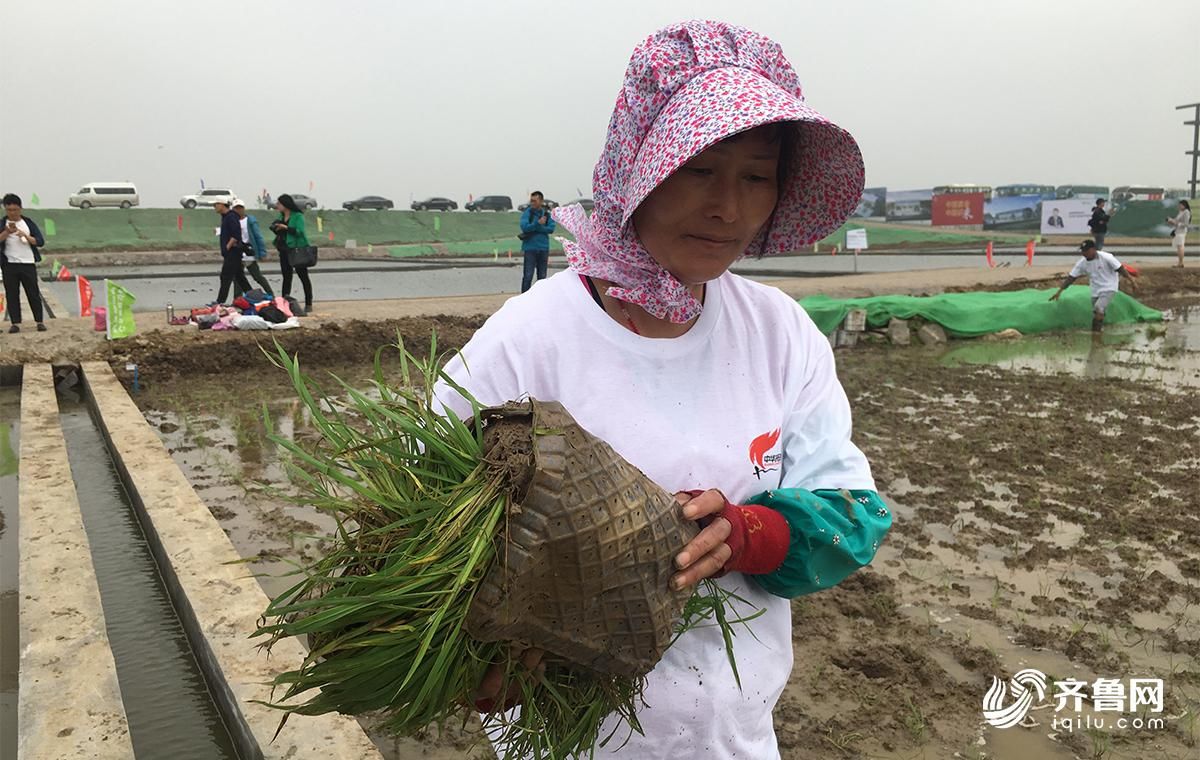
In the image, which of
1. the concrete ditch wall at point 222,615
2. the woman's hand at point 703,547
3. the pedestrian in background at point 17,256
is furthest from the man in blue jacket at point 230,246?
the woman's hand at point 703,547

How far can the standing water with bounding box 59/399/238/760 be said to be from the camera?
285 cm

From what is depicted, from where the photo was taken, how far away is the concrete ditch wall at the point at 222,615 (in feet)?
7.79

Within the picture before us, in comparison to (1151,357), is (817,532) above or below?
above

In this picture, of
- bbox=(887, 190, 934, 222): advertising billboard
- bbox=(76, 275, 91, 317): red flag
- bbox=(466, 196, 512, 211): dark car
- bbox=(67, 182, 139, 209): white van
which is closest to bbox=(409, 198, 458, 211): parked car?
bbox=(466, 196, 512, 211): dark car

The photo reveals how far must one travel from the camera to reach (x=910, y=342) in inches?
437

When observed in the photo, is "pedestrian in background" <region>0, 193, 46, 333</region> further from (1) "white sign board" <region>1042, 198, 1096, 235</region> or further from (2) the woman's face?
(1) "white sign board" <region>1042, 198, 1096, 235</region>

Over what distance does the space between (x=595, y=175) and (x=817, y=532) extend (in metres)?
0.67

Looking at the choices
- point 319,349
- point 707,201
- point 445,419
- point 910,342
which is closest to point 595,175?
point 707,201

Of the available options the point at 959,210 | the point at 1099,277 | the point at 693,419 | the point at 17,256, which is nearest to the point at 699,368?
the point at 693,419

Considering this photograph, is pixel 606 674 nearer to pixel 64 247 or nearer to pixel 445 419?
pixel 445 419

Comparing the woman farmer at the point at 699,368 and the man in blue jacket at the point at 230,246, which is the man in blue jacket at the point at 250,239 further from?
the woman farmer at the point at 699,368

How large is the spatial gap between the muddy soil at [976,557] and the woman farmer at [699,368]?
465 millimetres

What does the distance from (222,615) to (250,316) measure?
7517mm

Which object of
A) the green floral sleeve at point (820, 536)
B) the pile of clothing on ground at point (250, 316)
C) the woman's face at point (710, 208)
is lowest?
the pile of clothing on ground at point (250, 316)
